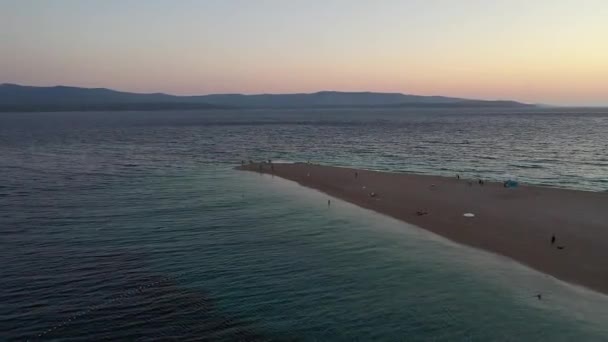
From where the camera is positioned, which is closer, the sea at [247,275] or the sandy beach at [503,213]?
the sea at [247,275]

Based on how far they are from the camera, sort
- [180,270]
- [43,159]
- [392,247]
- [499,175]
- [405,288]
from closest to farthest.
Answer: [405,288], [180,270], [392,247], [499,175], [43,159]

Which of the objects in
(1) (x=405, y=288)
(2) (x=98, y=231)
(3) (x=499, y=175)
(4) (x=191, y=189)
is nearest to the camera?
(1) (x=405, y=288)

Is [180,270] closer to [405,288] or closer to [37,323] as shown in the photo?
[37,323]

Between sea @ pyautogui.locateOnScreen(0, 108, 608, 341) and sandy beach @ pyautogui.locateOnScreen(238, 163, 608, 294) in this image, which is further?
sandy beach @ pyautogui.locateOnScreen(238, 163, 608, 294)

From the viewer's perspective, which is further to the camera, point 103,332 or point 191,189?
point 191,189

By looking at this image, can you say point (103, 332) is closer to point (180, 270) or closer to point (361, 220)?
point (180, 270)

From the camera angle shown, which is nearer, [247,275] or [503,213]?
[247,275]

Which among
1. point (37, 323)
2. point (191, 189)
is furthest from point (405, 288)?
point (191, 189)
